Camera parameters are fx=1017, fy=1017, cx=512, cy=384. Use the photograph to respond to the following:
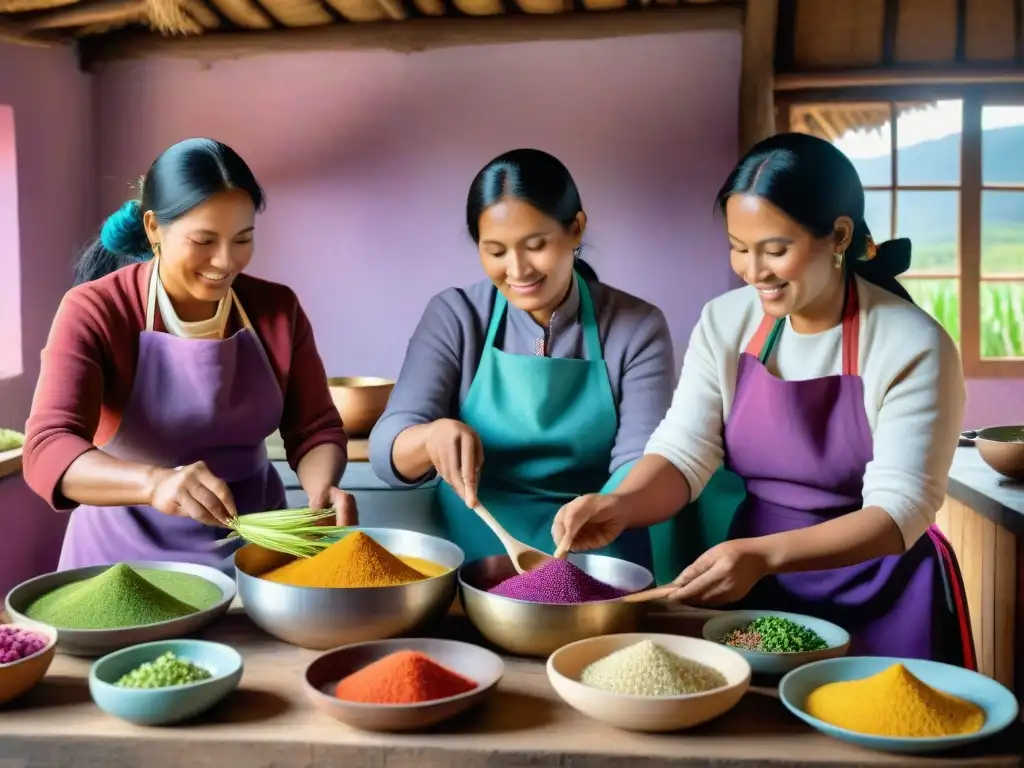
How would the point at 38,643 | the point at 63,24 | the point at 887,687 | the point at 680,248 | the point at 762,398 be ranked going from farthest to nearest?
the point at 680,248, the point at 63,24, the point at 762,398, the point at 38,643, the point at 887,687

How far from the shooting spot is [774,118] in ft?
14.5

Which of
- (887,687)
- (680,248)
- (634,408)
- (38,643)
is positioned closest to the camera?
(887,687)

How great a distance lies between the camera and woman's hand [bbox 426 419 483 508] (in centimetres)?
184

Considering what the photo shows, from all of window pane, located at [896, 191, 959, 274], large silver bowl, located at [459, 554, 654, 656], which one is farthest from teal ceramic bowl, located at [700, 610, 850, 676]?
window pane, located at [896, 191, 959, 274]

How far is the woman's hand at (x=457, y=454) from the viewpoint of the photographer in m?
1.84

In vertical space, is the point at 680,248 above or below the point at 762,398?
above

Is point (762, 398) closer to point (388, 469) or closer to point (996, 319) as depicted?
point (388, 469)

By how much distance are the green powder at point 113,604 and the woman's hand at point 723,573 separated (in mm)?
718

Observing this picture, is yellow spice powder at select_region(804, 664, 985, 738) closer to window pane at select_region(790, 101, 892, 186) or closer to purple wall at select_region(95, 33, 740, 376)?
purple wall at select_region(95, 33, 740, 376)

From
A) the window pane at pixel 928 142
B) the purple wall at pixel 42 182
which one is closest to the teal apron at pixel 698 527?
the purple wall at pixel 42 182

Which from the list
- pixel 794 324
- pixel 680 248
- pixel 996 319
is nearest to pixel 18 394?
pixel 680 248

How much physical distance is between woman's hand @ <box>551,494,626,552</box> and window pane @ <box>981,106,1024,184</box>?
3.72 metres

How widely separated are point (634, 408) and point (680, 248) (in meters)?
2.37

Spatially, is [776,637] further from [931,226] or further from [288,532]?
[931,226]
